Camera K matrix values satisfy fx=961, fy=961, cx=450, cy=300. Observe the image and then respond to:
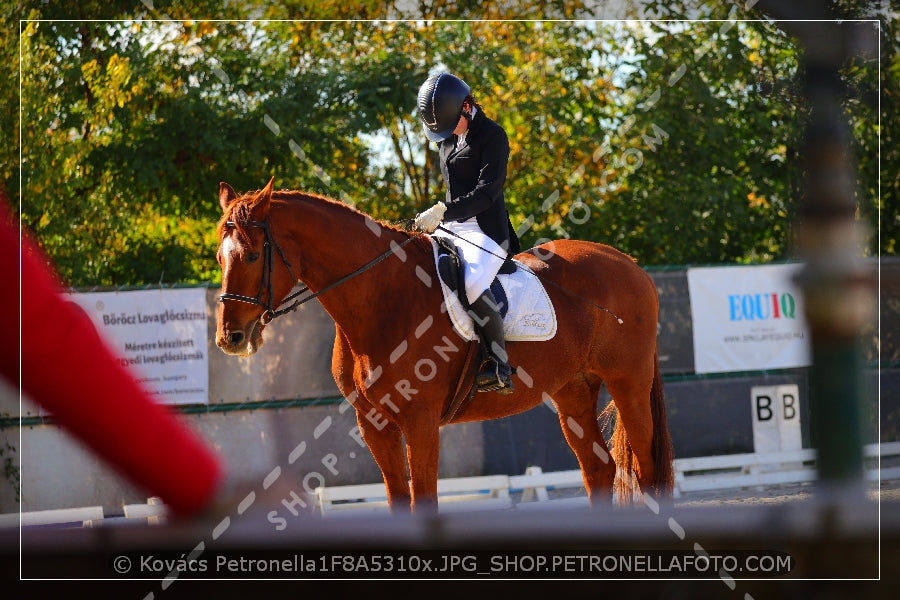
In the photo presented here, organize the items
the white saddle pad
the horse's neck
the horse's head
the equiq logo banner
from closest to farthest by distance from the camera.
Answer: the horse's head
the horse's neck
the white saddle pad
the equiq logo banner

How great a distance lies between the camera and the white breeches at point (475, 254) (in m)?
5.27

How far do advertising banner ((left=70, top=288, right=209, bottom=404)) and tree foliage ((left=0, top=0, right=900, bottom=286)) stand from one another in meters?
1.28

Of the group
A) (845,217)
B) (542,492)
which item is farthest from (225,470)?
(542,492)

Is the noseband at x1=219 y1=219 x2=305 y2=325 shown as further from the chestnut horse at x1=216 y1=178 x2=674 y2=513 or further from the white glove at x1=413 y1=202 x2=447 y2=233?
the white glove at x1=413 y1=202 x2=447 y2=233

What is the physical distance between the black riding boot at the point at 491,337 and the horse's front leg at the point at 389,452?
0.56 m

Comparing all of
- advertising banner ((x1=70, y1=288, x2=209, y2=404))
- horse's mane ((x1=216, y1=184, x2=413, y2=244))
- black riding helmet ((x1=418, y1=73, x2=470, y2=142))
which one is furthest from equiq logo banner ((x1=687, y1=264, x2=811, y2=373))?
horse's mane ((x1=216, y1=184, x2=413, y2=244))

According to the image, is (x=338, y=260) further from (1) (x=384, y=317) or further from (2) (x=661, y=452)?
(2) (x=661, y=452)

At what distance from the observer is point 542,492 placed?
29.1 feet

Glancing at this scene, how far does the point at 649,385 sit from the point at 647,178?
679cm

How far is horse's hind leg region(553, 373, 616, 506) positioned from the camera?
6213 millimetres

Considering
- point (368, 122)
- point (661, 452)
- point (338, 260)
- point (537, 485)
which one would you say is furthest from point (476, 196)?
point (368, 122)

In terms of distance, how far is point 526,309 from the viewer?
558cm

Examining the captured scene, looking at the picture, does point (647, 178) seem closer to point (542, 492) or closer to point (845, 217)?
point (542, 492)

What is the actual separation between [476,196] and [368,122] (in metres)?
6.59
